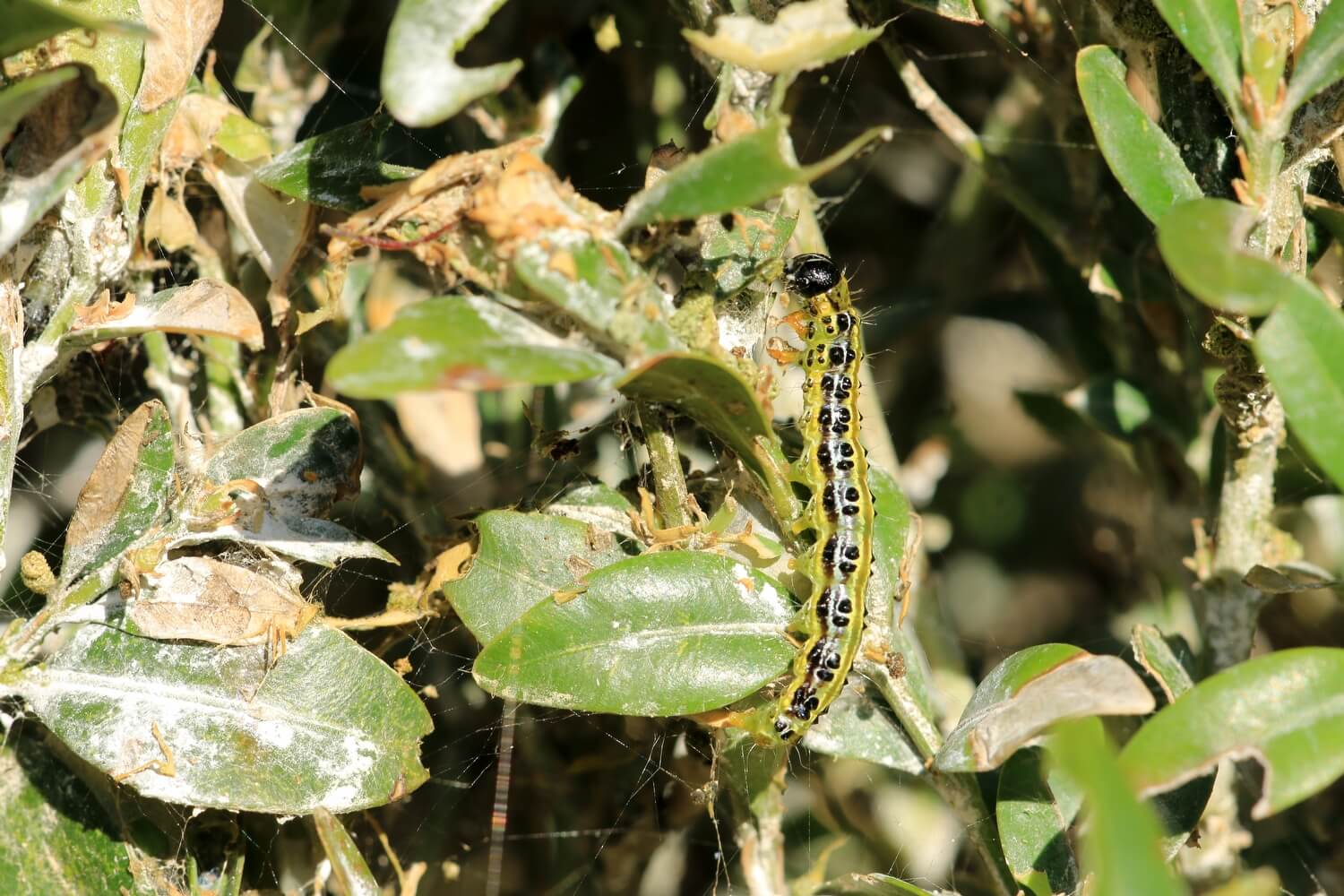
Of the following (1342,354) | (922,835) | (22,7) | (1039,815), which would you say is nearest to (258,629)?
(22,7)

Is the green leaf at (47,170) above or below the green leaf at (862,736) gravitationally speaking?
above

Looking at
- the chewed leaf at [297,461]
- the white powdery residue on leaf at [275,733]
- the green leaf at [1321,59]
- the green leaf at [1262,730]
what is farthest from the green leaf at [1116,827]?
the chewed leaf at [297,461]

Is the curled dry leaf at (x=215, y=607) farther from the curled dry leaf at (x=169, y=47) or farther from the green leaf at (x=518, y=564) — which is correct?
the curled dry leaf at (x=169, y=47)

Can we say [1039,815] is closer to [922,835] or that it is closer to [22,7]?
[922,835]

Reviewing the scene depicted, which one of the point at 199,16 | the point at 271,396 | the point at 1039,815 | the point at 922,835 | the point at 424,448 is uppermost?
the point at 199,16

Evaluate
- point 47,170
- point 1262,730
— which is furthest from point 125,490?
point 1262,730
